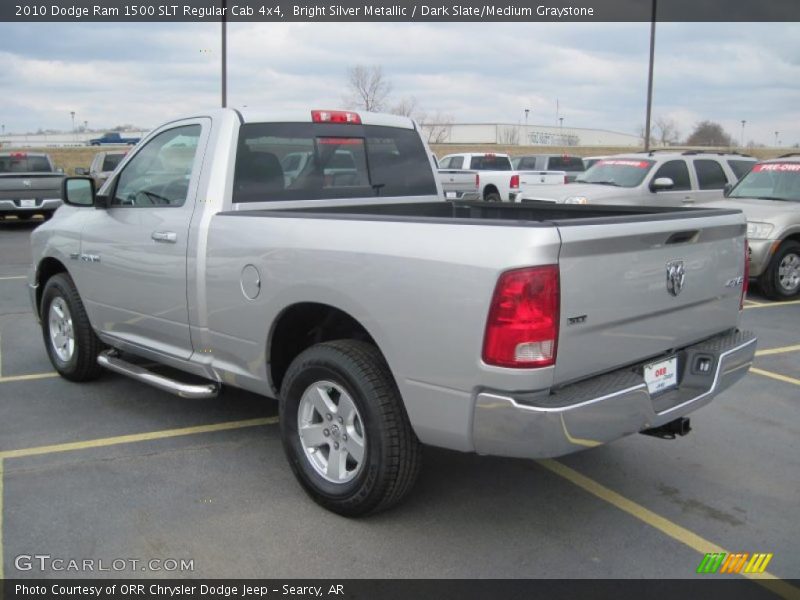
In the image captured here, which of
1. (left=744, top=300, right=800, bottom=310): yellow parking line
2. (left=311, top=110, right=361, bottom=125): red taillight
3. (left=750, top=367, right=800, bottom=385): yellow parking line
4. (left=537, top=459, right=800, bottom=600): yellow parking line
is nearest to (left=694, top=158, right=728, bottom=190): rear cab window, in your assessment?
(left=744, top=300, right=800, bottom=310): yellow parking line

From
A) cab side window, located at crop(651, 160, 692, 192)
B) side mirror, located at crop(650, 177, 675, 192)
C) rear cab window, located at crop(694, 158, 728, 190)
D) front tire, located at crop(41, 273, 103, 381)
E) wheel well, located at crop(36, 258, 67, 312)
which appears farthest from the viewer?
rear cab window, located at crop(694, 158, 728, 190)

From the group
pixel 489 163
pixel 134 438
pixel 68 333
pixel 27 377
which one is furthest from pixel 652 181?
pixel 489 163

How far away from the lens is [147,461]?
4488mm

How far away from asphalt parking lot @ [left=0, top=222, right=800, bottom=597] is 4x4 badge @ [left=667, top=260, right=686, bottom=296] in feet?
3.77

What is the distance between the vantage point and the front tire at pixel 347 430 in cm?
344

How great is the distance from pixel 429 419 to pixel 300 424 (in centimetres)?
92

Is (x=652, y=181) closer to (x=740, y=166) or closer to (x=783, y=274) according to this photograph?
(x=740, y=166)

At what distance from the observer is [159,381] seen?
15.5ft

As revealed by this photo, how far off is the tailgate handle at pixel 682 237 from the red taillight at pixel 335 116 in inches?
96.8

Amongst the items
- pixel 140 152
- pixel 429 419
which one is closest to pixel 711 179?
pixel 140 152

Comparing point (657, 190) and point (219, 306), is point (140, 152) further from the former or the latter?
point (657, 190)

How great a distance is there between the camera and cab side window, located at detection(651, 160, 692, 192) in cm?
1307

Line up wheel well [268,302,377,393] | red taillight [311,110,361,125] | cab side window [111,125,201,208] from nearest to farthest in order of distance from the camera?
wheel well [268,302,377,393] < cab side window [111,125,201,208] < red taillight [311,110,361,125]

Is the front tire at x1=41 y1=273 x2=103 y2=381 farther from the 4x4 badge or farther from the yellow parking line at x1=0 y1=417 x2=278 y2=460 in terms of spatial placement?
the 4x4 badge
